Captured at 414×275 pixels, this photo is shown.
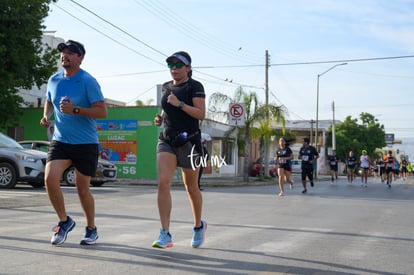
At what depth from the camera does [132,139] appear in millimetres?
28766

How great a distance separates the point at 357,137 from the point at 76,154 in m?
70.5

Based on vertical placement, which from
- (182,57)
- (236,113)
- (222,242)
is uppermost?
(236,113)

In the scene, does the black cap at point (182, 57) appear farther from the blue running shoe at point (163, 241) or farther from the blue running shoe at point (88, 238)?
the blue running shoe at point (88, 238)

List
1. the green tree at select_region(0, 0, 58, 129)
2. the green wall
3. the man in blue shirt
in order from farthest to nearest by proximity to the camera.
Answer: the green wall < the green tree at select_region(0, 0, 58, 129) < the man in blue shirt

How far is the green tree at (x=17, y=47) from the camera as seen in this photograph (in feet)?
90.0

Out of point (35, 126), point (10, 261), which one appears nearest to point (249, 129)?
point (35, 126)

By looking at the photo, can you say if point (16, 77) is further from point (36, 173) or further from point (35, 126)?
point (36, 173)

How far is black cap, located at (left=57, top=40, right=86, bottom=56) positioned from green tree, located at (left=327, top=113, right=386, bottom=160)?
66.9m

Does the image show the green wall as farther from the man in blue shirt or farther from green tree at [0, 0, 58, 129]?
the man in blue shirt

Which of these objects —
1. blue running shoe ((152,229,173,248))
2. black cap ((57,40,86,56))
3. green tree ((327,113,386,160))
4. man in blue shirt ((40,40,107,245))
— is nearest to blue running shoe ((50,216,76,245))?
man in blue shirt ((40,40,107,245))

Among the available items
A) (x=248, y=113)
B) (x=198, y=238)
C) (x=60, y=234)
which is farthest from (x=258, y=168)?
(x=60, y=234)

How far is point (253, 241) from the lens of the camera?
7301 millimetres

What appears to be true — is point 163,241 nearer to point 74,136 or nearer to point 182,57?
point 74,136

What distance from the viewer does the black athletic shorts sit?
6.37m
